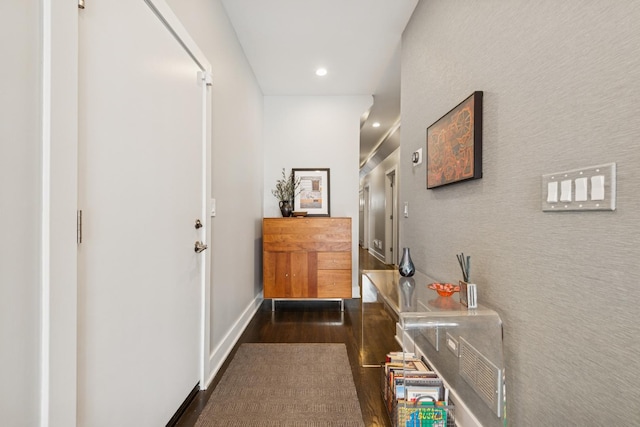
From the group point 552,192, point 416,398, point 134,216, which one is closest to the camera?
point 552,192

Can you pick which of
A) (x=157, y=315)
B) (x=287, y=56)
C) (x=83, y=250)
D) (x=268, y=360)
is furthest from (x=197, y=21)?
(x=268, y=360)

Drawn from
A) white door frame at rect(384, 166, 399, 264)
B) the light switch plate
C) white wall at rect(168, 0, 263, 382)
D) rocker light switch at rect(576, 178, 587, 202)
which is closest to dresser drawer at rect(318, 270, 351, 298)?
white wall at rect(168, 0, 263, 382)

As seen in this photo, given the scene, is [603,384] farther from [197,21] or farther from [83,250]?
[197,21]

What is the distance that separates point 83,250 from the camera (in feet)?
2.95

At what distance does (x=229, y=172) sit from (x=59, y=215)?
1.57 m

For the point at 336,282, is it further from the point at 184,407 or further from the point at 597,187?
the point at 597,187

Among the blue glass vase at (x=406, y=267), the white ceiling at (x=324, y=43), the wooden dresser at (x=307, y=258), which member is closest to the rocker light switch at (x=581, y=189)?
the blue glass vase at (x=406, y=267)

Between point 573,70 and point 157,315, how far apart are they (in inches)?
71.5

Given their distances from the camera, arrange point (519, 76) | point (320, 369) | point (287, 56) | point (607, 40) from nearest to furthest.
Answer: point (607, 40) → point (519, 76) → point (320, 369) → point (287, 56)

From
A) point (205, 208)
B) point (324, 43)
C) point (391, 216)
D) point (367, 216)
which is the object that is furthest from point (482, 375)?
point (367, 216)

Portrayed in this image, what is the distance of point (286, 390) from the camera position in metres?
1.79

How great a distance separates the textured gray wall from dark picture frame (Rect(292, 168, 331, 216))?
227 centimetres

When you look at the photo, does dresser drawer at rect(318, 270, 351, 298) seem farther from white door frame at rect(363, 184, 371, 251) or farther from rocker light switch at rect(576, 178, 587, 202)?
white door frame at rect(363, 184, 371, 251)

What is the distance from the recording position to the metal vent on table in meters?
1.17
